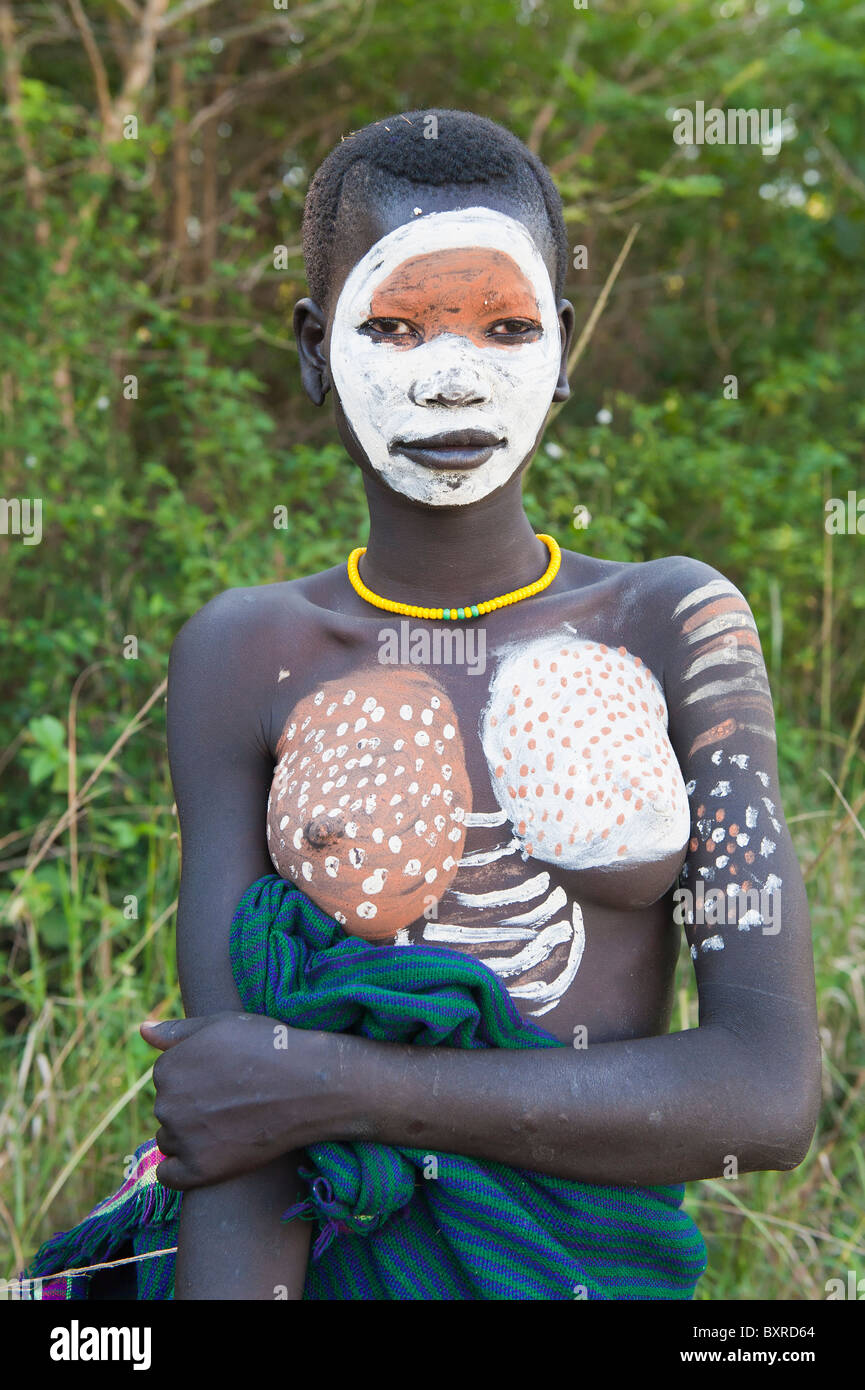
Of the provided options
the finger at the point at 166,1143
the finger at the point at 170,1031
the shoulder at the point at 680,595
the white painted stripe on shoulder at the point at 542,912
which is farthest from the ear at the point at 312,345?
the finger at the point at 166,1143

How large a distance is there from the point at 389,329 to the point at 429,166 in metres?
0.22

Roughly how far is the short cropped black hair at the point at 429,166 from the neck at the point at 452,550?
33 centimetres

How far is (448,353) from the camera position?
1700 mm

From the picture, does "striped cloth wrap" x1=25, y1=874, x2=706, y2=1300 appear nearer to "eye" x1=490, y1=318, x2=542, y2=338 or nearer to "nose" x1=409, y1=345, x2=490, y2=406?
"nose" x1=409, y1=345, x2=490, y2=406

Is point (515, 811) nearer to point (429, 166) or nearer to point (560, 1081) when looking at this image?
point (560, 1081)

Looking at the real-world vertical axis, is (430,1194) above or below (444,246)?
below

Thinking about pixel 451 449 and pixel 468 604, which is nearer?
pixel 451 449

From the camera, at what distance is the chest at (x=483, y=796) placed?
165cm

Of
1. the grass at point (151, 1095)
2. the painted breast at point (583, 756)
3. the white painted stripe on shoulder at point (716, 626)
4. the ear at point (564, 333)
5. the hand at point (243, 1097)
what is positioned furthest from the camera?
the grass at point (151, 1095)

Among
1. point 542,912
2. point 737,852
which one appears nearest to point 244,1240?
point 542,912

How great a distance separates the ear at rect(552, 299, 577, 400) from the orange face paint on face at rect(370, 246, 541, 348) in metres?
0.15

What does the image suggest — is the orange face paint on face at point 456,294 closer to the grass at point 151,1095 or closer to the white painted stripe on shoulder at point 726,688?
the white painted stripe on shoulder at point 726,688

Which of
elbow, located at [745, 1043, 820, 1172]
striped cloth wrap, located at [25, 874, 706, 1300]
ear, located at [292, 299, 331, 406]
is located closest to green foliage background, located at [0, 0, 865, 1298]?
elbow, located at [745, 1043, 820, 1172]

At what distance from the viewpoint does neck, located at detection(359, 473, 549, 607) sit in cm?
183
